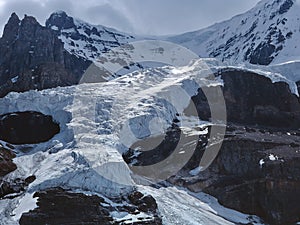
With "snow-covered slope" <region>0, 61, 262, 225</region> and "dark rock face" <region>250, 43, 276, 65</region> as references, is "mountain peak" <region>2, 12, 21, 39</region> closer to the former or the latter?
"snow-covered slope" <region>0, 61, 262, 225</region>

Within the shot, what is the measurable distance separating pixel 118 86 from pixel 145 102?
40.3 ft

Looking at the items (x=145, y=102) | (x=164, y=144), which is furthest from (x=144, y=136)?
(x=145, y=102)

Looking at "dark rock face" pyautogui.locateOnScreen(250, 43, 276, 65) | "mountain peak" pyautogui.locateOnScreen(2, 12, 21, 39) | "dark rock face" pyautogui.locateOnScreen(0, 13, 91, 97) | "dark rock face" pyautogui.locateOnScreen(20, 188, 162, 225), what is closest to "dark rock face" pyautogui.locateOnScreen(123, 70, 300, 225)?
"dark rock face" pyautogui.locateOnScreen(20, 188, 162, 225)

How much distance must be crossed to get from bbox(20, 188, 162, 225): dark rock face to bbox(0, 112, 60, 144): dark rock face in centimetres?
2276

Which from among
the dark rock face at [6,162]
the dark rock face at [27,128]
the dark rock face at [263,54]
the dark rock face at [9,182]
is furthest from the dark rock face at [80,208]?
the dark rock face at [263,54]

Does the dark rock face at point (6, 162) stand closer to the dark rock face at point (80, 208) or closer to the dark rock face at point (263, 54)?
the dark rock face at point (80, 208)

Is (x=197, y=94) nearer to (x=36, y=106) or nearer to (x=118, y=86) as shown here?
(x=118, y=86)

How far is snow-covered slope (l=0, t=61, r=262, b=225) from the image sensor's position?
57750 millimetres

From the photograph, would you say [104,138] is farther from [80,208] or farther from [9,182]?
[80,208]

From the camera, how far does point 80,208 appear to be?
5309 centimetres

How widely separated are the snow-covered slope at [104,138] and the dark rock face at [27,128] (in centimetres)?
155

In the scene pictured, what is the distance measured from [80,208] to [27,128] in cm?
3091

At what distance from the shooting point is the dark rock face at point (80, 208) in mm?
50938

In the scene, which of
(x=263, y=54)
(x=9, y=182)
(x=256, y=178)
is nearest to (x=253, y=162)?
(x=256, y=178)
